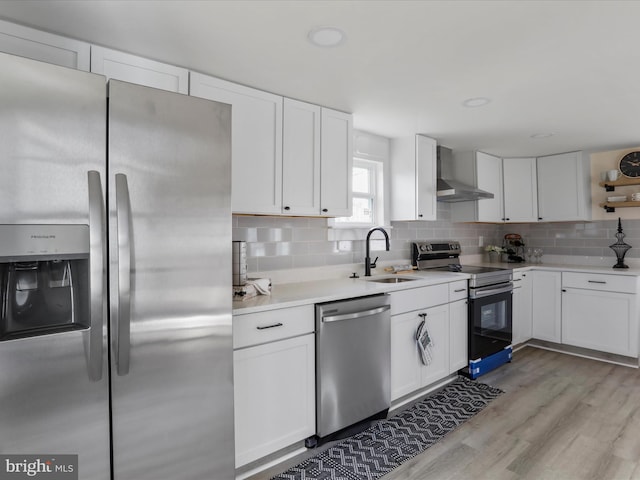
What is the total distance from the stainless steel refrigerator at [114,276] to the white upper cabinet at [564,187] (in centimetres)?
414

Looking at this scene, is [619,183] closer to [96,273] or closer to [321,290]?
[321,290]

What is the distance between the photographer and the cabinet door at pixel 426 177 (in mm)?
3416

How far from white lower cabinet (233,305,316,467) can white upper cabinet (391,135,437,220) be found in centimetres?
175

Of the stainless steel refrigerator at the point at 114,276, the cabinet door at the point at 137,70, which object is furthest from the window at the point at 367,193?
the stainless steel refrigerator at the point at 114,276

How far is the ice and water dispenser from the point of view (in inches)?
46.5

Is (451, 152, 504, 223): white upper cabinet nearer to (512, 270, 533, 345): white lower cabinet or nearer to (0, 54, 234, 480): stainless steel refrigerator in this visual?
(512, 270, 533, 345): white lower cabinet

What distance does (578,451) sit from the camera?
7.10 ft

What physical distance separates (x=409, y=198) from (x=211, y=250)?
235 centimetres

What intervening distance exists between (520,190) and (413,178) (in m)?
1.90

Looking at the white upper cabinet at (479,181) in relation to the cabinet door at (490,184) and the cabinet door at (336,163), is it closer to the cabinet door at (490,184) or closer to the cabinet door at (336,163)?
the cabinet door at (490,184)

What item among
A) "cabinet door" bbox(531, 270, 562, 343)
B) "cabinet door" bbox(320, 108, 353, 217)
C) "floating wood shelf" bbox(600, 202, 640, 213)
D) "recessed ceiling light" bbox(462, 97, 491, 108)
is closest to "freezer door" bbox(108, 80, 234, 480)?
"cabinet door" bbox(320, 108, 353, 217)

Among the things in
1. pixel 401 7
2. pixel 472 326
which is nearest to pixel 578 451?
pixel 472 326

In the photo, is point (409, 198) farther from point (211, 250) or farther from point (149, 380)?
point (149, 380)

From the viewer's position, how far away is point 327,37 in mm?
1740
